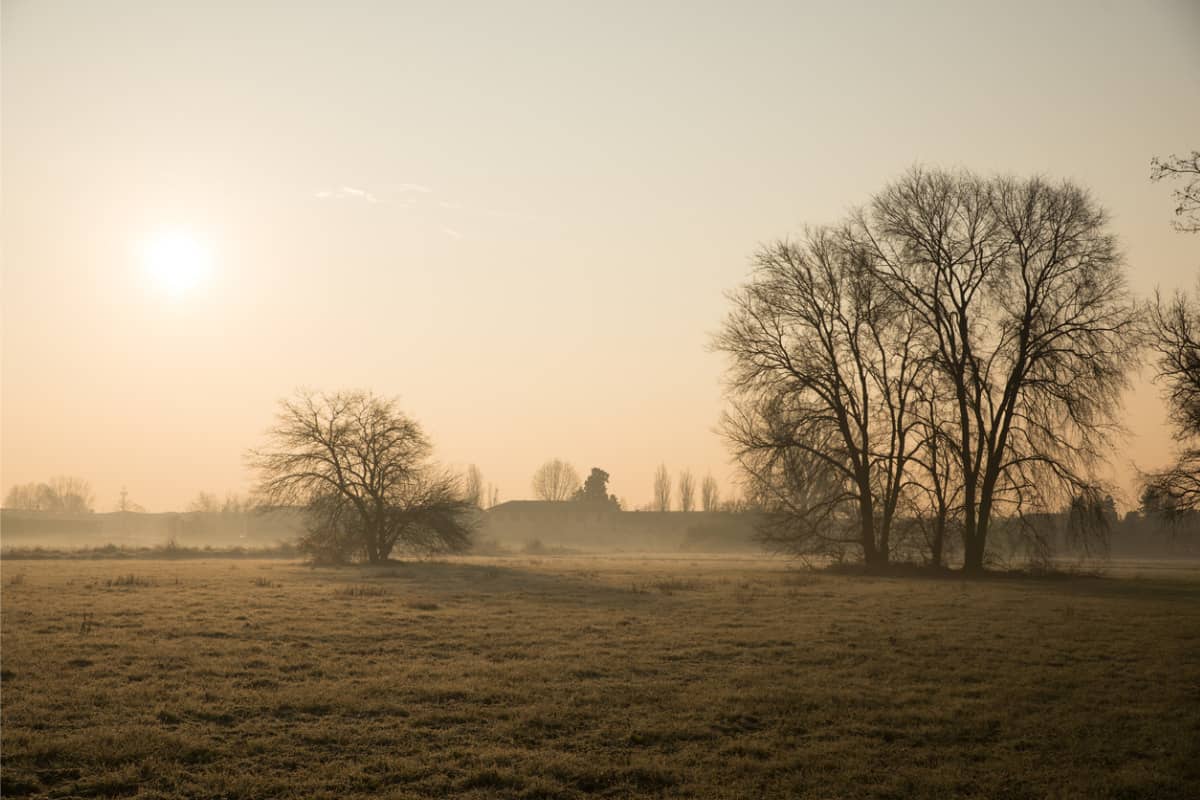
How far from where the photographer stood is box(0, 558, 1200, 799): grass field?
8117mm

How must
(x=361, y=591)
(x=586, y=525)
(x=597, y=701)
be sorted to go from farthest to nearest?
(x=586, y=525)
(x=361, y=591)
(x=597, y=701)

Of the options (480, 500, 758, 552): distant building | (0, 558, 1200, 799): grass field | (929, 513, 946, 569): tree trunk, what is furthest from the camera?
(480, 500, 758, 552): distant building

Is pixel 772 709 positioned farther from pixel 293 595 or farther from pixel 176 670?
pixel 293 595

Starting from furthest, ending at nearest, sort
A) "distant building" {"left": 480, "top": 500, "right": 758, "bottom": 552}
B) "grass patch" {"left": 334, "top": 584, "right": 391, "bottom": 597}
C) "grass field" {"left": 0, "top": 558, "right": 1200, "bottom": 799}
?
"distant building" {"left": 480, "top": 500, "right": 758, "bottom": 552}, "grass patch" {"left": 334, "top": 584, "right": 391, "bottom": 597}, "grass field" {"left": 0, "top": 558, "right": 1200, "bottom": 799}

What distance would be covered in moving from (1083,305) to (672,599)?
20.5 m

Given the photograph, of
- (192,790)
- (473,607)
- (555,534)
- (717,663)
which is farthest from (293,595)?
(555,534)

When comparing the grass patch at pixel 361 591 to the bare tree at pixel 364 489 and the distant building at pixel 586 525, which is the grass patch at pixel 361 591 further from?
the distant building at pixel 586 525

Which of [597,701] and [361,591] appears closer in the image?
[597,701]

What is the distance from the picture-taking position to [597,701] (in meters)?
10.9

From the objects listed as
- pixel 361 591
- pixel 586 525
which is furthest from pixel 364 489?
pixel 586 525

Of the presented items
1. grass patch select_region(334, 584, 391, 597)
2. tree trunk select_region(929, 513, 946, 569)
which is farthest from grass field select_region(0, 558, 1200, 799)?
tree trunk select_region(929, 513, 946, 569)

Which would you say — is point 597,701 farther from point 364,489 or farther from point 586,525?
point 586,525

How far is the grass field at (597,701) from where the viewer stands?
812cm

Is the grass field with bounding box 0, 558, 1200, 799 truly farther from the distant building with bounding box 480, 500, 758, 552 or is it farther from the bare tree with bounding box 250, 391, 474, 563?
the distant building with bounding box 480, 500, 758, 552
